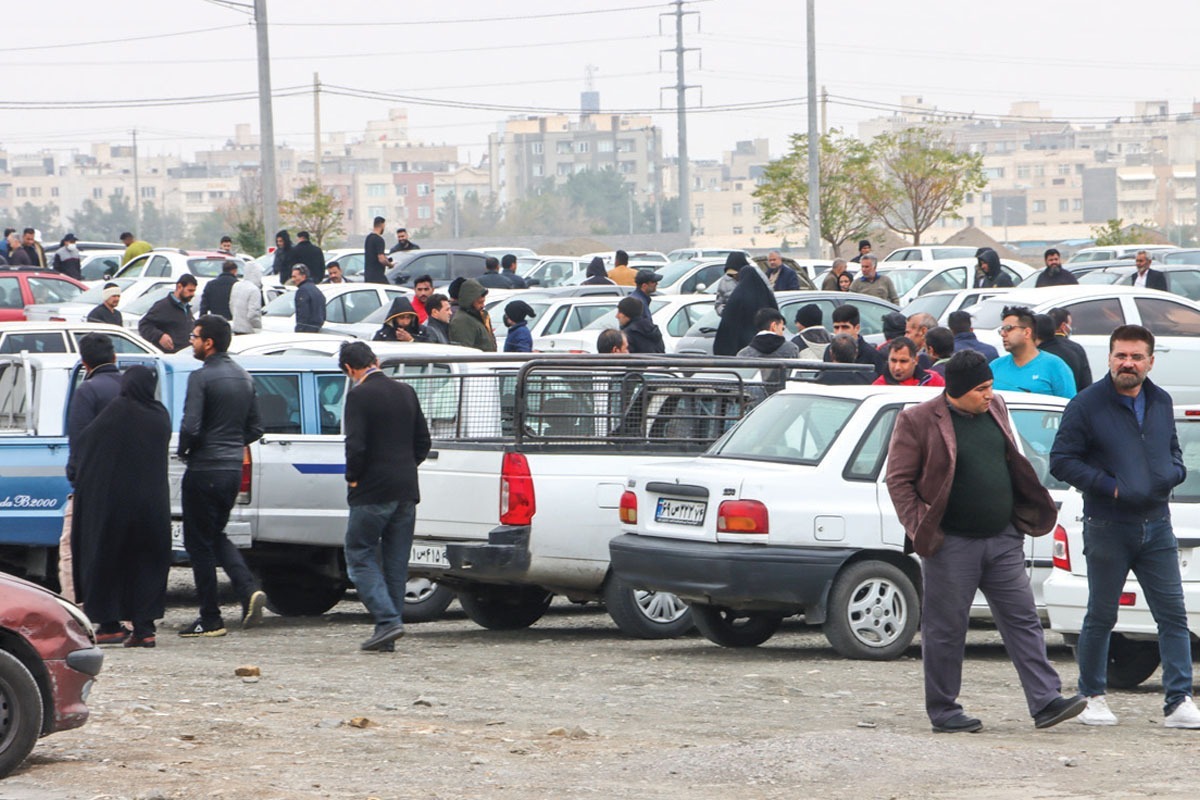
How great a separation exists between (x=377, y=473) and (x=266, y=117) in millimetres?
28429

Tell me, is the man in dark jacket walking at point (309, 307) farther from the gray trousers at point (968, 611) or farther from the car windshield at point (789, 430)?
the gray trousers at point (968, 611)

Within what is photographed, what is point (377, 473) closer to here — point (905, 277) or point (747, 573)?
point (747, 573)

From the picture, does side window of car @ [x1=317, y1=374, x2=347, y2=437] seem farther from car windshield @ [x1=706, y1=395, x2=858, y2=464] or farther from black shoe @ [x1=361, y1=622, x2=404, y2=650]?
car windshield @ [x1=706, y1=395, x2=858, y2=464]

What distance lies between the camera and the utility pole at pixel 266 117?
38500mm

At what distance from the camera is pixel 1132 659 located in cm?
1027

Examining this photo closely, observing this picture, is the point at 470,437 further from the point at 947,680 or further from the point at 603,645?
the point at 947,680

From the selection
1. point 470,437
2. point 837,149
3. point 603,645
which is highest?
point 837,149

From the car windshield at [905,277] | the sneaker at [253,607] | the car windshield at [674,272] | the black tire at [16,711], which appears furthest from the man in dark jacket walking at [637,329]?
the car windshield at [674,272]

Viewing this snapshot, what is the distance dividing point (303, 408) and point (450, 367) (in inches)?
41.3

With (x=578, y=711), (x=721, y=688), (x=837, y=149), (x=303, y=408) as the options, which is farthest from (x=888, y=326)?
(x=837, y=149)

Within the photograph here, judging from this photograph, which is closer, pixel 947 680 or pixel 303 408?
pixel 947 680

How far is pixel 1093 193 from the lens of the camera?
185m

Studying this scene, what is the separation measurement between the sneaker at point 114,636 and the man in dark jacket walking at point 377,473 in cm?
144

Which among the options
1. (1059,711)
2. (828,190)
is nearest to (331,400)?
(1059,711)
